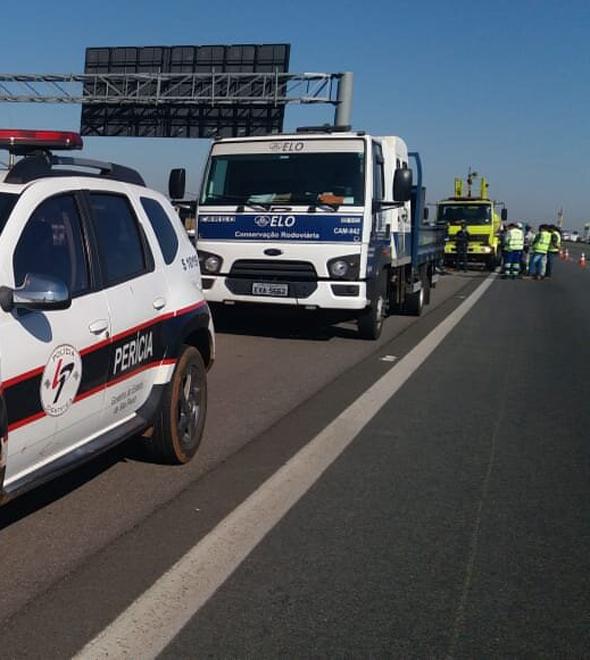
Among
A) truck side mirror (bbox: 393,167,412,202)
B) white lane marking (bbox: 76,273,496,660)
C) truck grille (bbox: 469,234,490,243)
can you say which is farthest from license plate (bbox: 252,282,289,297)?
truck grille (bbox: 469,234,490,243)

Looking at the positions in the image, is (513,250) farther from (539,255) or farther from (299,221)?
(299,221)

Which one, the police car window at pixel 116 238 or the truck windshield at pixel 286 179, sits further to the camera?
the truck windshield at pixel 286 179

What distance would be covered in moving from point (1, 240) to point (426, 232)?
11.6 m

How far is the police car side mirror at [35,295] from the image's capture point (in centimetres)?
301

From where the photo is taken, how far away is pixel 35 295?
303cm

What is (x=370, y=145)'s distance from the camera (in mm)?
9539

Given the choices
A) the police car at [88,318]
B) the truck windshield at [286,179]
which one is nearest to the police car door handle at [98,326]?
the police car at [88,318]

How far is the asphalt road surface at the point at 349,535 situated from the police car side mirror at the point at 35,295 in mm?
1182

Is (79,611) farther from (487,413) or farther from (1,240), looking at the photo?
(487,413)

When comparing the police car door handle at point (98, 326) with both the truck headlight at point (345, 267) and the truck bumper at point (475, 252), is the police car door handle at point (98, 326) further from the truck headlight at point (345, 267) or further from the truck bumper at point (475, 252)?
the truck bumper at point (475, 252)

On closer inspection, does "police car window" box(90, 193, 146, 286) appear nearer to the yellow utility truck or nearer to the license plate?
the license plate

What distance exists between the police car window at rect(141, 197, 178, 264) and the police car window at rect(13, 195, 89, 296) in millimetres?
907

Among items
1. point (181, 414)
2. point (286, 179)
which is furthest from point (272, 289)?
point (181, 414)

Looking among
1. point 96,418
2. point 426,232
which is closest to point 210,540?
point 96,418
